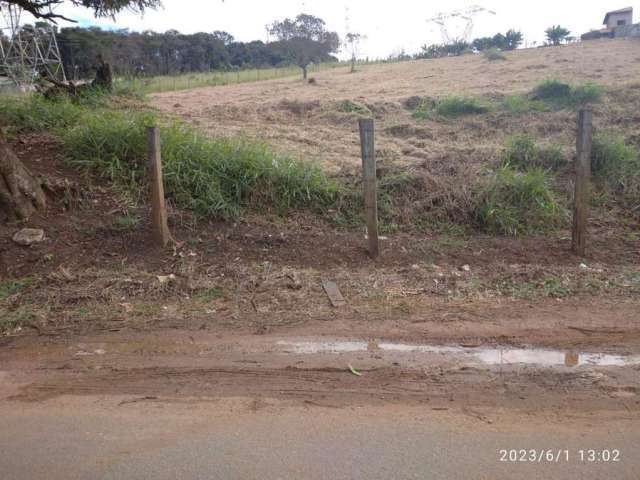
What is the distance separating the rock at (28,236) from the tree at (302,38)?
22.2 m

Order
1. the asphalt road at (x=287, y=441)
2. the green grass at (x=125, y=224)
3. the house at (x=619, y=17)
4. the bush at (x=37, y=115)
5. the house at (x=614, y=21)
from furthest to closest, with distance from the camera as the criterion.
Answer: the house at (x=619, y=17), the house at (x=614, y=21), the bush at (x=37, y=115), the green grass at (x=125, y=224), the asphalt road at (x=287, y=441)

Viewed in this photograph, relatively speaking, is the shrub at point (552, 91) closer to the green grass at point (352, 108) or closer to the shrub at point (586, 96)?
the shrub at point (586, 96)

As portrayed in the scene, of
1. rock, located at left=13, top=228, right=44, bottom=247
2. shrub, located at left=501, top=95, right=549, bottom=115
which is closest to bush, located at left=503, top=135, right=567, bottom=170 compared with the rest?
shrub, located at left=501, top=95, right=549, bottom=115

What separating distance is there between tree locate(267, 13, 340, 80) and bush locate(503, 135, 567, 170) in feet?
64.3

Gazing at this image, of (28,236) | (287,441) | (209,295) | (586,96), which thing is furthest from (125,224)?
(586,96)

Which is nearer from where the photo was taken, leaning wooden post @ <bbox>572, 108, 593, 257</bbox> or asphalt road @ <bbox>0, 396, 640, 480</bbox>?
asphalt road @ <bbox>0, 396, 640, 480</bbox>

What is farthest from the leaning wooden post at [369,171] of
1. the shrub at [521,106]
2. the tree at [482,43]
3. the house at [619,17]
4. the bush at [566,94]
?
the house at [619,17]

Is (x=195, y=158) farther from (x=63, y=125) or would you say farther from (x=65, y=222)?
(x=63, y=125)

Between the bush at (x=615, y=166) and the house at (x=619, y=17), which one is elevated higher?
the house at (x=619, y=17)

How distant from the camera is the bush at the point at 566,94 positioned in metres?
10.9

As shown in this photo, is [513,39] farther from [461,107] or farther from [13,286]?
[13,286]

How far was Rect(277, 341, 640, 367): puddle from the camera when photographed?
3604mm

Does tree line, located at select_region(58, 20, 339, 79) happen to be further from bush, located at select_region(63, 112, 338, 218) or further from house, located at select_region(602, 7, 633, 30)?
house, located at select_region(602, 7, 633, 30)

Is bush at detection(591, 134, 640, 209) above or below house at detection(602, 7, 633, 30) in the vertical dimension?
below
